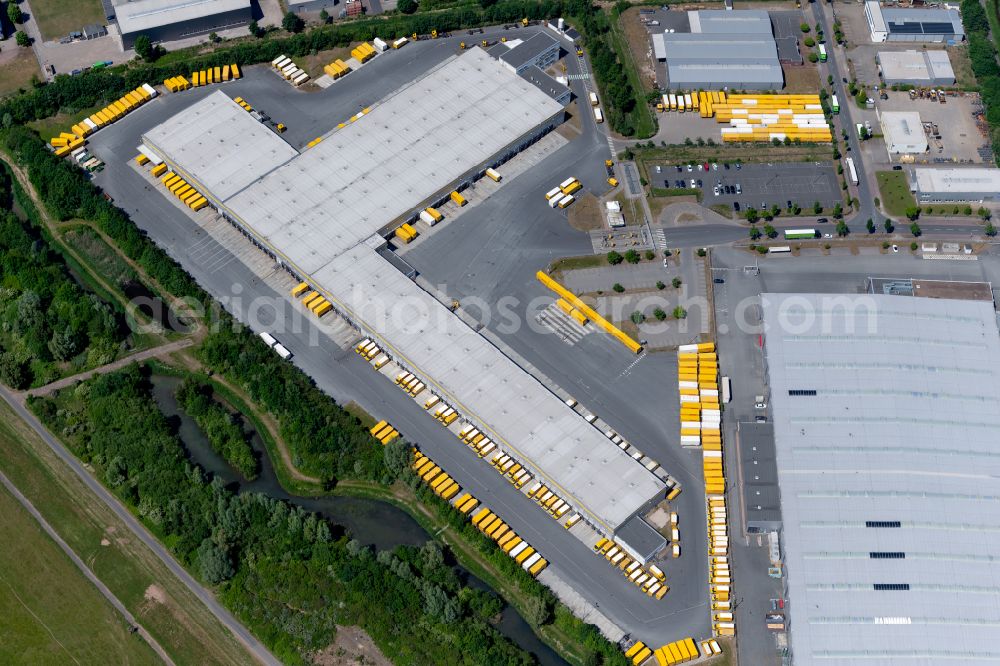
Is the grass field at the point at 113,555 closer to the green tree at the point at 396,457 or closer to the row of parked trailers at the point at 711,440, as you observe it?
the green tree at the point at 396,457

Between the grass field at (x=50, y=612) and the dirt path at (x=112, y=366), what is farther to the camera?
the dirt path at (x=112, y=366)

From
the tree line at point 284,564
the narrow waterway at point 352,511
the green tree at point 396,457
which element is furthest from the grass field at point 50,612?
the green tree at point 396,457

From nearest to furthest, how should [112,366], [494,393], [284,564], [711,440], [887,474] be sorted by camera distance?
[284,564]
[887,474]
[711,440]
[494,393]
[112,366]

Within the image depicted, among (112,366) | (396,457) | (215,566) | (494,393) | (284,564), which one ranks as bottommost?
(284,564)

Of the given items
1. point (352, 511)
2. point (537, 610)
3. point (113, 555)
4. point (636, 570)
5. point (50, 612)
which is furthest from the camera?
point (352, 511)

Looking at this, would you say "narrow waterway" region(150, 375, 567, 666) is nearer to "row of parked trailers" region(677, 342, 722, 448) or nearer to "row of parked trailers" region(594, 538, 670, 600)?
"row of parked trailers" region(594, 538, 670, 600)

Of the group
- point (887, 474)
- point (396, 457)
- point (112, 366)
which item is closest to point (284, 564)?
point (396, 457)

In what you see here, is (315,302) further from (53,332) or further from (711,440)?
(711,440)
